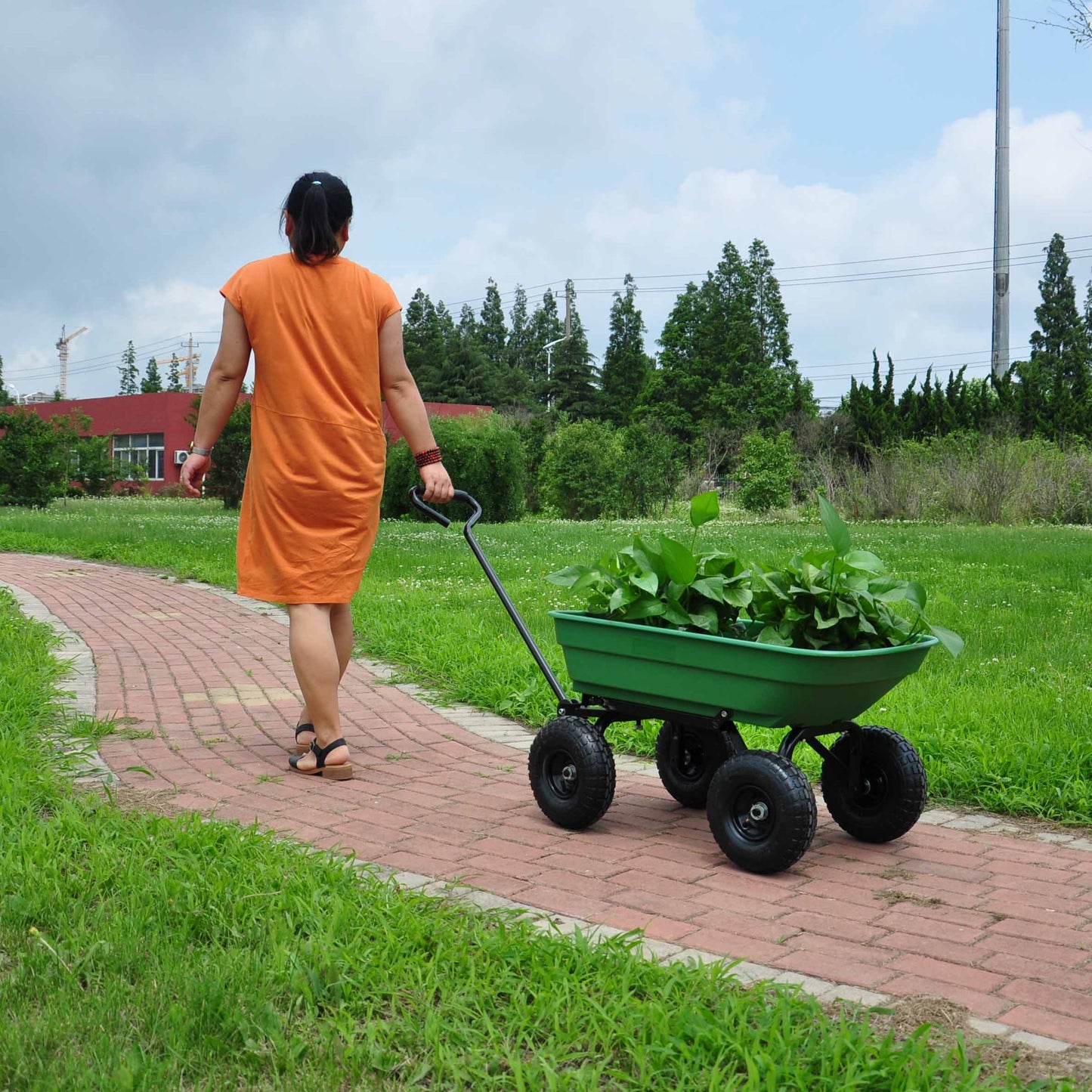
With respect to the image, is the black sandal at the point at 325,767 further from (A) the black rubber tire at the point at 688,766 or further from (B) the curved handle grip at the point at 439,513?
(A) the black rubber tire at the point at 688,766

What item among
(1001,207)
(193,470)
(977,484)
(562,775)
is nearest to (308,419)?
(193,470)

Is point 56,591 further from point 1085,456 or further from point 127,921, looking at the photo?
point 1085,456

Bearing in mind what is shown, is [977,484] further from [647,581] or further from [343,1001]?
[343,1001]

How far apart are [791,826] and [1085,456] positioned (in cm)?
2199

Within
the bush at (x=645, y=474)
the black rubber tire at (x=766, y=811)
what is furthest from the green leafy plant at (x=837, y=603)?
the bush at (x=645, y=474)

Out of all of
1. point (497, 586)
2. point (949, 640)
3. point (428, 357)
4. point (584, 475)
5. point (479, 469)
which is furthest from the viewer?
point (428, 357)

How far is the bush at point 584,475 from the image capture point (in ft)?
86.1

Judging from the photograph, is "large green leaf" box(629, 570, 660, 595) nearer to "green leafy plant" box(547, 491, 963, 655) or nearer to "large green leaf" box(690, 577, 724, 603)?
"green leafy plant" box(547, 491, 963, 655)

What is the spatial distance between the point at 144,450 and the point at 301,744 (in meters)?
47.6

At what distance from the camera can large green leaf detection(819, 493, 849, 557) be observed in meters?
3.45

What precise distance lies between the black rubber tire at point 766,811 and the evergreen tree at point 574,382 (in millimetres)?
62144

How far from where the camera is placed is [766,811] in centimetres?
328

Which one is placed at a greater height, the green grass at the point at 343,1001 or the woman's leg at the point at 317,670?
the woman's leg at the point at 317,670

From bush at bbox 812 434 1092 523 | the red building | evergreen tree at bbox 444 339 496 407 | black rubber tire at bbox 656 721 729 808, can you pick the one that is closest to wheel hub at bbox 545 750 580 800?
black rubber tire at bbox 656 721 729 808
